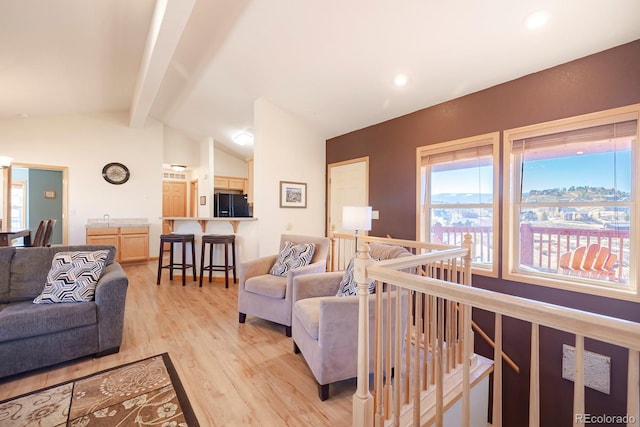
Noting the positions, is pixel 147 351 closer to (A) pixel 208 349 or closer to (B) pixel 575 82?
(A) pixel 208 349

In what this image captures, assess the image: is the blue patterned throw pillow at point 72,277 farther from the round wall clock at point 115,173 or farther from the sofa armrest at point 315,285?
the round wall clock at point 115,173

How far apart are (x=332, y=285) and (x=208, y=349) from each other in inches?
47.2

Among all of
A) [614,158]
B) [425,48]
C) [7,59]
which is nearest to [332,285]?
[425,48]

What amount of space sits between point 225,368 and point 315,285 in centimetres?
94

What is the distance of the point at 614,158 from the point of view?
95.0 inches

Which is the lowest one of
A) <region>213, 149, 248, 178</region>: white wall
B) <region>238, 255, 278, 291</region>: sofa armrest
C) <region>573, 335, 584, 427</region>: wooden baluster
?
<region>238, 255, 278, 291</region>: sofa armrest

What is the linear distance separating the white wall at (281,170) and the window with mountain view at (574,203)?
2914mm

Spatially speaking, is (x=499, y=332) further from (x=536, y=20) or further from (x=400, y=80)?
(x=400, y=80)

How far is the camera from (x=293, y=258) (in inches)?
122

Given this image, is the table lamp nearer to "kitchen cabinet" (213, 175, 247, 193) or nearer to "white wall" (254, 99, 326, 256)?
"white wall" (254, 99, 326, 256)

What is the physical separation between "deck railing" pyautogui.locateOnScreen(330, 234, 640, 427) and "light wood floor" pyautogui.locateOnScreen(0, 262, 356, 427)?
1.58 feet

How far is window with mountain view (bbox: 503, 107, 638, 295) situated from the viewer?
7.70 feet

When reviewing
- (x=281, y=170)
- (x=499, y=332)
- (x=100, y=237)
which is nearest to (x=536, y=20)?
(x=499, y=332)

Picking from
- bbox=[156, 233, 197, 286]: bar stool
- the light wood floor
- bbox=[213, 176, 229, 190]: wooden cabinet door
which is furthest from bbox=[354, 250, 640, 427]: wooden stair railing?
bbox=[213, 176, 229, 190]: wooden cabinet door
